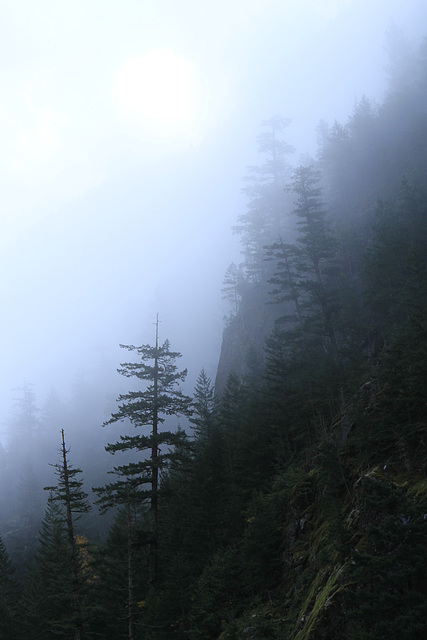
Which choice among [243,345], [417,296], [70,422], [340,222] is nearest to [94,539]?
[243,345]

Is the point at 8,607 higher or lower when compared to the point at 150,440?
lower

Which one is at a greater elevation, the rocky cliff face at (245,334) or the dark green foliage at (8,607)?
the rocky cliff face at (245,334)

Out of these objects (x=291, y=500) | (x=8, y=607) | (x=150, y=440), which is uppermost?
(x=150, y=440)

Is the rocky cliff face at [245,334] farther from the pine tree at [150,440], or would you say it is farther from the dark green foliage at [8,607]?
the dark green foliage at [8,607]

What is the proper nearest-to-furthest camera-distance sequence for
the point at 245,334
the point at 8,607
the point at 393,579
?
the point at 393,579 < the point at 8,607 < the point at 245,334

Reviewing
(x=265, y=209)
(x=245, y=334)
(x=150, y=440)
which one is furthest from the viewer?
(x=265, y=209)

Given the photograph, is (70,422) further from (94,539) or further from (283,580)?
(283,580)

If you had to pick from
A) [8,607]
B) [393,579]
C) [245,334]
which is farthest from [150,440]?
[245,334]

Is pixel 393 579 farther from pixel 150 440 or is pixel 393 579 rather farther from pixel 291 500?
pixel 150 440

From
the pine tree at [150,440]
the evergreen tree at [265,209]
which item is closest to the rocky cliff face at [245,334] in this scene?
the evergreen tree at [265,209]

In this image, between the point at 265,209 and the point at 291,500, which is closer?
the point at 291,500

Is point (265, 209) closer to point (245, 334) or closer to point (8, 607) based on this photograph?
point (245, 334)

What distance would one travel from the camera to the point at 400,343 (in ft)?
49.5

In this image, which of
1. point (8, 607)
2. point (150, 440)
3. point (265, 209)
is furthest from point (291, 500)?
point (265, 209)
